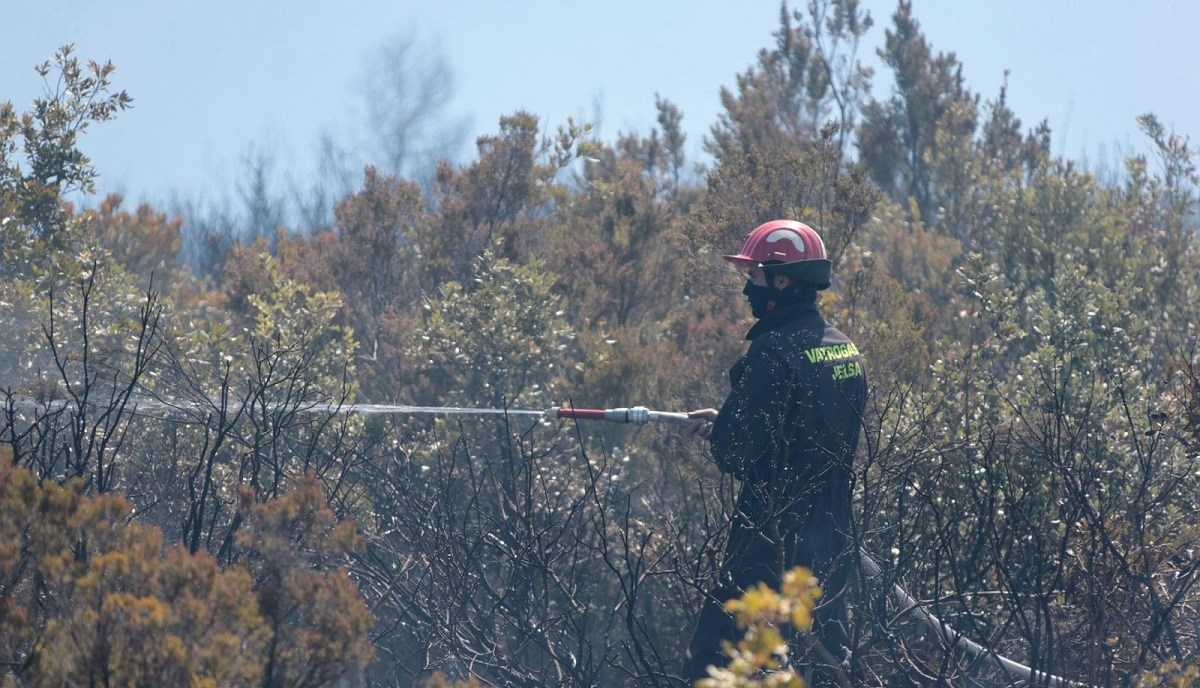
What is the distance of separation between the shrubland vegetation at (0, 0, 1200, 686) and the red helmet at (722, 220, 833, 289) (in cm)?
53

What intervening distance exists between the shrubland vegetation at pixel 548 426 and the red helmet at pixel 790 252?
53 centimetres

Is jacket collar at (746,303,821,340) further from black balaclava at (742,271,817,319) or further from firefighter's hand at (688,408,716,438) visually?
firefighter's hand at (688,408,716,438)

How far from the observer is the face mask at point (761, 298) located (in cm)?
498

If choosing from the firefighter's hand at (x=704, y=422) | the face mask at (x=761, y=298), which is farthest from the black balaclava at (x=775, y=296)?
the firefighter's hand at (x=704, y=422)

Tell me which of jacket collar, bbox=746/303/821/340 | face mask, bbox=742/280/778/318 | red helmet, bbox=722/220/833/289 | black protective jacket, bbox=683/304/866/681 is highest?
red helmet, bbox=722/220/833/289

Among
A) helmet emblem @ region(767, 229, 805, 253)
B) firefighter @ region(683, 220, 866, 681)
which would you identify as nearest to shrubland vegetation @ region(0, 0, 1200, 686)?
firefighter @ region(683, 220, 866, 681)

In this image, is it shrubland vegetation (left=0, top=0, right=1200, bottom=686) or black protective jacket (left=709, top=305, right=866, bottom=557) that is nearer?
shrubland vegetation (left=0, top=0, right=1200, bottom=686)

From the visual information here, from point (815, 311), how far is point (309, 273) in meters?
5.76

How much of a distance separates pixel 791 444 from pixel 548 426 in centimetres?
337

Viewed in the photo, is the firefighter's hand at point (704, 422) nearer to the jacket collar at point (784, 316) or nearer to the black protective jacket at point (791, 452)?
the black protective jacket at point (791, 452)

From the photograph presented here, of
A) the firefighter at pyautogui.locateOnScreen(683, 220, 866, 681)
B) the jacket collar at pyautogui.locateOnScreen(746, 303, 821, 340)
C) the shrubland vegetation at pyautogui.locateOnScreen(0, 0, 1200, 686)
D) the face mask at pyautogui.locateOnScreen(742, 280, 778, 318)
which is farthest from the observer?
the face mask at pyautogui.locateOnScreen(742, 280, 778, 318)

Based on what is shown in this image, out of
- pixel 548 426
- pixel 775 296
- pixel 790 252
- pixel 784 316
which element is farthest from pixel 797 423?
pixel 548 426

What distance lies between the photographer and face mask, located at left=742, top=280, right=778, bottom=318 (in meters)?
4.98

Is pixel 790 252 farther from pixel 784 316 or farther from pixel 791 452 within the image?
pixel 791 452
